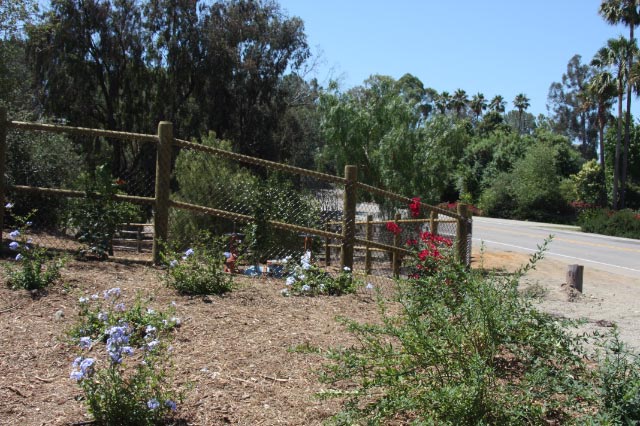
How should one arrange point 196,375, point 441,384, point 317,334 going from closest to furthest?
point 441,384
point 196,375
point 317,334

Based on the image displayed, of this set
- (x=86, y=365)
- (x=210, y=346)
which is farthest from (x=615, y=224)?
(x=86, y=365)

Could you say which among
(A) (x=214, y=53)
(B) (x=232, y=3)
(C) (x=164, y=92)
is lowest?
(C) (x=164, y=92)

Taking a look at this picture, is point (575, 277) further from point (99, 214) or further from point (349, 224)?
point (99, 214)

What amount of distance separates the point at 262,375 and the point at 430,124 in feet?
48.8

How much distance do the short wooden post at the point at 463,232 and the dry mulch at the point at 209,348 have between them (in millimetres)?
2617

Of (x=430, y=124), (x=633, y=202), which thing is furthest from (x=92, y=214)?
(x=633, y=202)

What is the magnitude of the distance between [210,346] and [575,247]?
21894 millimetres

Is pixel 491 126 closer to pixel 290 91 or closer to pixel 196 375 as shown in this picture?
pixel 290 91

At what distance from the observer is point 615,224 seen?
32.8 metres

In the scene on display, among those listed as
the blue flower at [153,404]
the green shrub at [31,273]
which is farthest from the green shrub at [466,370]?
the green shrub at [31,273]

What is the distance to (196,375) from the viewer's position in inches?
166

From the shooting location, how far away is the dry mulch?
378 cm

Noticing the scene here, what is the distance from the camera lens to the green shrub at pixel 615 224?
3164 centimetres

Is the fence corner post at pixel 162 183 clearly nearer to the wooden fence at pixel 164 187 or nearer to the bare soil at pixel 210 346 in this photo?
the wooden fence at pixel 164 187
